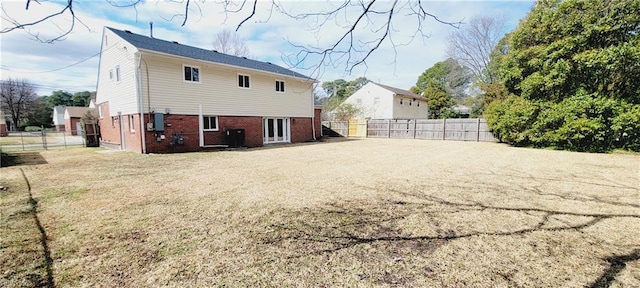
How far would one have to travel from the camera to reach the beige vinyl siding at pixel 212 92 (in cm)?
1155

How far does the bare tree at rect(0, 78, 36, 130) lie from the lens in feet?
129

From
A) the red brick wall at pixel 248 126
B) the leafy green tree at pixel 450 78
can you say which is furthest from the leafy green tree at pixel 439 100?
the red brick wall at pixel 248 126

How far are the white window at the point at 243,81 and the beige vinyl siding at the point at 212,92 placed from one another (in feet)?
0.61

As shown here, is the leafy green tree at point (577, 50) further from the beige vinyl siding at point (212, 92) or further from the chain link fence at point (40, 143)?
the chain link fence at point (40, 143)

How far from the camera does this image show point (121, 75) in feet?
40.7

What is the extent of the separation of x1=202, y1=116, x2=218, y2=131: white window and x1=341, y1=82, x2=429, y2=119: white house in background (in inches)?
729

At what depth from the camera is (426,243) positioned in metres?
3.14

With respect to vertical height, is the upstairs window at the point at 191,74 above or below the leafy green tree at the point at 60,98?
below

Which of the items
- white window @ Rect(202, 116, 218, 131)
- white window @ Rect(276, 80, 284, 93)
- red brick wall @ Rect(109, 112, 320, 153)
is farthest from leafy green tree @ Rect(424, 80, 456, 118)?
white window @ Rect(202, 116, 218, 131)

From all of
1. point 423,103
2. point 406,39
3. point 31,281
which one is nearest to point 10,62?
point 31,281

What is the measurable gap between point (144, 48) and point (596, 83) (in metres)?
18.8

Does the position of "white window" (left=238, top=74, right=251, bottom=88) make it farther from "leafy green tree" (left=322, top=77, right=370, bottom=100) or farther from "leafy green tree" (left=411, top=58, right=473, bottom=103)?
"leafy green tree" (left=322, top=77, right=370, bottom=100)

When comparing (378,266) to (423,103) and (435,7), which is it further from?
(423,103)

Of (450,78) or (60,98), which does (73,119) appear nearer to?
(60,98)
